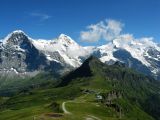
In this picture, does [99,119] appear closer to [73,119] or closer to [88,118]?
[88,118]

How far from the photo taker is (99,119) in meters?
191

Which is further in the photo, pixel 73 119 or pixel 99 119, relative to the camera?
pixel 99 119

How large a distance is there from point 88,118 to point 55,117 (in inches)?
886

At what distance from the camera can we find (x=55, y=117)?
16662 centimetres

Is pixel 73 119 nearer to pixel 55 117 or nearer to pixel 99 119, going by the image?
pixel 55 117

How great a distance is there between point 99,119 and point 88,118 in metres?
9.29

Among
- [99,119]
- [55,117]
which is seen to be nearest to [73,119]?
[55,117]

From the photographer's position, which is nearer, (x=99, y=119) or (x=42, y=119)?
(x=42, y=119)

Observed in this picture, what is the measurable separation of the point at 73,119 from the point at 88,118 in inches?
668

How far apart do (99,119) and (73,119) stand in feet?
85.6

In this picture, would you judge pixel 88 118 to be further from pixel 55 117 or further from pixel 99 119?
pixel 55 117

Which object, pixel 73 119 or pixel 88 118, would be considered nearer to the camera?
pixel 73 119

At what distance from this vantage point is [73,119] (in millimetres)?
168375

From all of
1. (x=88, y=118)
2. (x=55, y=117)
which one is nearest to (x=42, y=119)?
(x=55, y=117)
